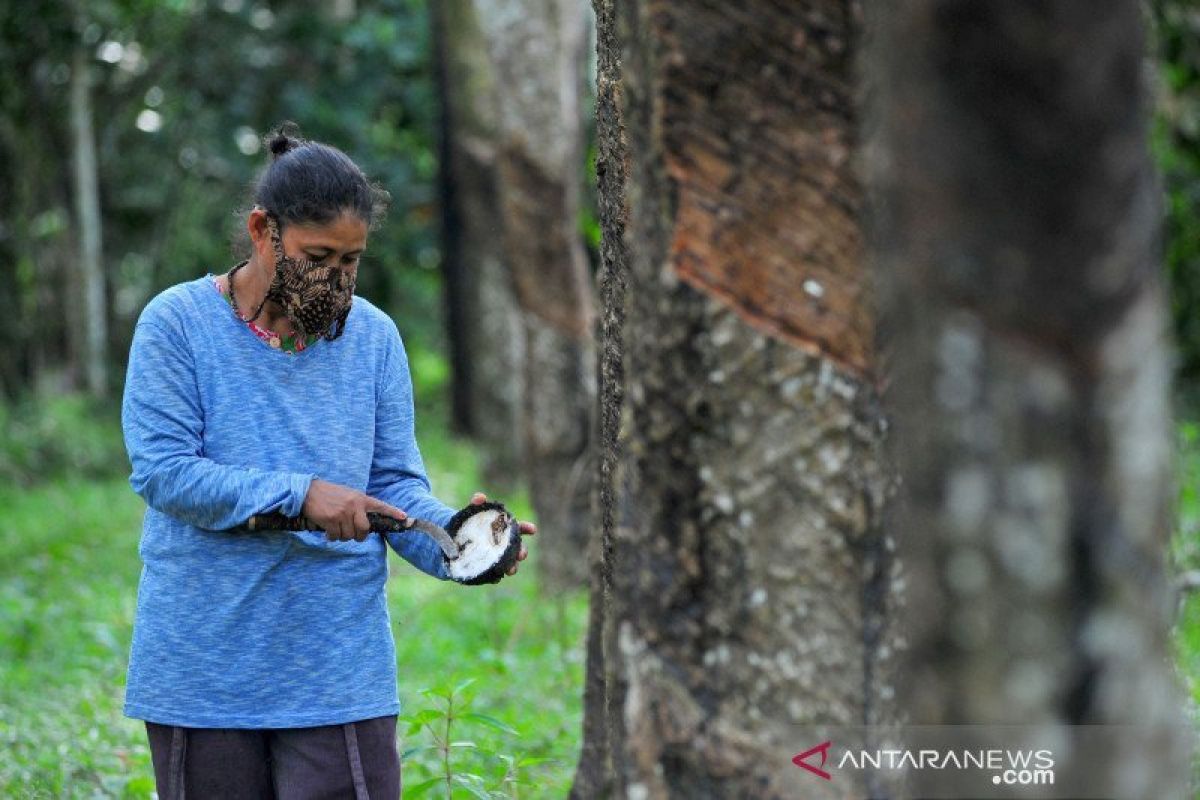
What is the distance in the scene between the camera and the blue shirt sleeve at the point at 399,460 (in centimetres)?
364

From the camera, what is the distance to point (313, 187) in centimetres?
350

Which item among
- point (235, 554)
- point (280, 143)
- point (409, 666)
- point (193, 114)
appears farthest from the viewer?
point (193, 114)

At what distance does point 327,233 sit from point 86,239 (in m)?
17.0

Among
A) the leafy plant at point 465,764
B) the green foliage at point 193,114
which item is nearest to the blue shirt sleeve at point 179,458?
the leafy plant at point 465,764

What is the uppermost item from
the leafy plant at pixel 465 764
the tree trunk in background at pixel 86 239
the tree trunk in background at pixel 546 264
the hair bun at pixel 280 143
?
the tree trunk in background at pixel 86 239

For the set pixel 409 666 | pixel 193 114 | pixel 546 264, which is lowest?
pixel 409 666

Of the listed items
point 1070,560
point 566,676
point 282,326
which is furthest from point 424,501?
point 566,676

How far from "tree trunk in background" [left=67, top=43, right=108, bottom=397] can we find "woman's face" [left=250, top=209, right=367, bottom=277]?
647 inches

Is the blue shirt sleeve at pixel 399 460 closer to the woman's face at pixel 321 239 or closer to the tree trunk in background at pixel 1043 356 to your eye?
the woman's face at pixel 321 239

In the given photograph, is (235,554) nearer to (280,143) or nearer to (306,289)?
(306,289)

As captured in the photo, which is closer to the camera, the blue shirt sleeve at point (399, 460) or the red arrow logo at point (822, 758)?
the red arrow logo at point (822, 758)

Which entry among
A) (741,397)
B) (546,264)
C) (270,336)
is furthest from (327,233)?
(546,264)

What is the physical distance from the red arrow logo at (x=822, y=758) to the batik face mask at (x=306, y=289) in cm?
148

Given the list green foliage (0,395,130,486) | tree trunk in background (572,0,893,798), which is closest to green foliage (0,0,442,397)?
green foliage (0,395,130,486)
